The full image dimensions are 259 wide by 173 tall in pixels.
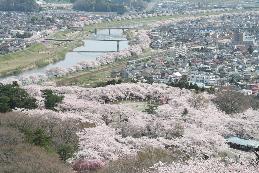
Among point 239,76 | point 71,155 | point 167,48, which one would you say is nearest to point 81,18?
point 167,48

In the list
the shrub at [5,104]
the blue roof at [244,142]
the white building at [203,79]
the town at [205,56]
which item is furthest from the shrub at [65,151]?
the white building at [203,79]

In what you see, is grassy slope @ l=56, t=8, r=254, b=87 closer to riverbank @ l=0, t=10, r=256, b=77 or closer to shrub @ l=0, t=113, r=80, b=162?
riverbank @ l=0, t=10, r=256, b=77

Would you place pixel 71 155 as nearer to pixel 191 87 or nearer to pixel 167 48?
pixel 191 87

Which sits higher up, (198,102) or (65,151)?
(65,151)

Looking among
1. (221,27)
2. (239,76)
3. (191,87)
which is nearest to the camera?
(191,87)

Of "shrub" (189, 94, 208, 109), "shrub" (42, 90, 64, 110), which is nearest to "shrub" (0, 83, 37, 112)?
"shrub" (42, 90, 64, 110)

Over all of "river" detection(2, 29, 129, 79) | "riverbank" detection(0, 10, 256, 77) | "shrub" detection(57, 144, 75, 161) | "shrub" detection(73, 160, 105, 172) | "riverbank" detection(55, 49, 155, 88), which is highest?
"shrub" detection(57, 144, 75, 161)

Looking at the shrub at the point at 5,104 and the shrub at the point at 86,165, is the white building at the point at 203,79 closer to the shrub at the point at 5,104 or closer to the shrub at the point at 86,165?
the shrub at the point at 5,104

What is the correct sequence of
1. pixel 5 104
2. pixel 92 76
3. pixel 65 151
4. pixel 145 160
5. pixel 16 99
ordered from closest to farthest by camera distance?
pixel 145 160, pixel 65 151, pixel 5 104, pixel 16 99, pixel 92 76

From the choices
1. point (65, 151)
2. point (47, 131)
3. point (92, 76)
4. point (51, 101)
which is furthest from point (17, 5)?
point (65, 151)

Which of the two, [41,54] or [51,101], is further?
[41,54]

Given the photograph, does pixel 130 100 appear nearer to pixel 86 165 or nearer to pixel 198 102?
pixel 198 102
